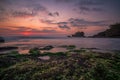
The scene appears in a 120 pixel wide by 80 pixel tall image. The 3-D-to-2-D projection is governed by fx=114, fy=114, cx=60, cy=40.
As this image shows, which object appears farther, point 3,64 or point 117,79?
point 3,64

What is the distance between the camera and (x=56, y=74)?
23.7ft

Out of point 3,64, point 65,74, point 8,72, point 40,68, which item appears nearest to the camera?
point 65,74

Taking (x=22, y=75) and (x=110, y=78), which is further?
(x=22, y=75)

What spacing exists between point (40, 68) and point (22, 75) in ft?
4.81

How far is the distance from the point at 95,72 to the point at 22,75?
4.68 meters

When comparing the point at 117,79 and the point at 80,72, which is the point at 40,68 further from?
the point at 117,79

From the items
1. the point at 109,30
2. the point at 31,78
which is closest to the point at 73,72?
the point at 31,78

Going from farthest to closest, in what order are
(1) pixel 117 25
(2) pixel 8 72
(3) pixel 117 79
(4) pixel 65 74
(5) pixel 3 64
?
1. (1) pixel 117 25
2. (5) pixel 3 64
3. (2) pixel 8 72
4. (4) pixel 65 74
5. (3) pixel 117 79

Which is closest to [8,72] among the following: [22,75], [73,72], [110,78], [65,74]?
[22,75]

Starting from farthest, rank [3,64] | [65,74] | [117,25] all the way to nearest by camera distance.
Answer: [117,25] < [3,64] < [65,74]

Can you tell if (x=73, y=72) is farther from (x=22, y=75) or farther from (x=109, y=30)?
(x=109, y=30)

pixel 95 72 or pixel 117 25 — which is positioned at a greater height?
pixel 117 25

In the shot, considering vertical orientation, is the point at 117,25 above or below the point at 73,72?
above

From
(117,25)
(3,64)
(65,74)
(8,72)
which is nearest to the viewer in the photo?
(65,74)
